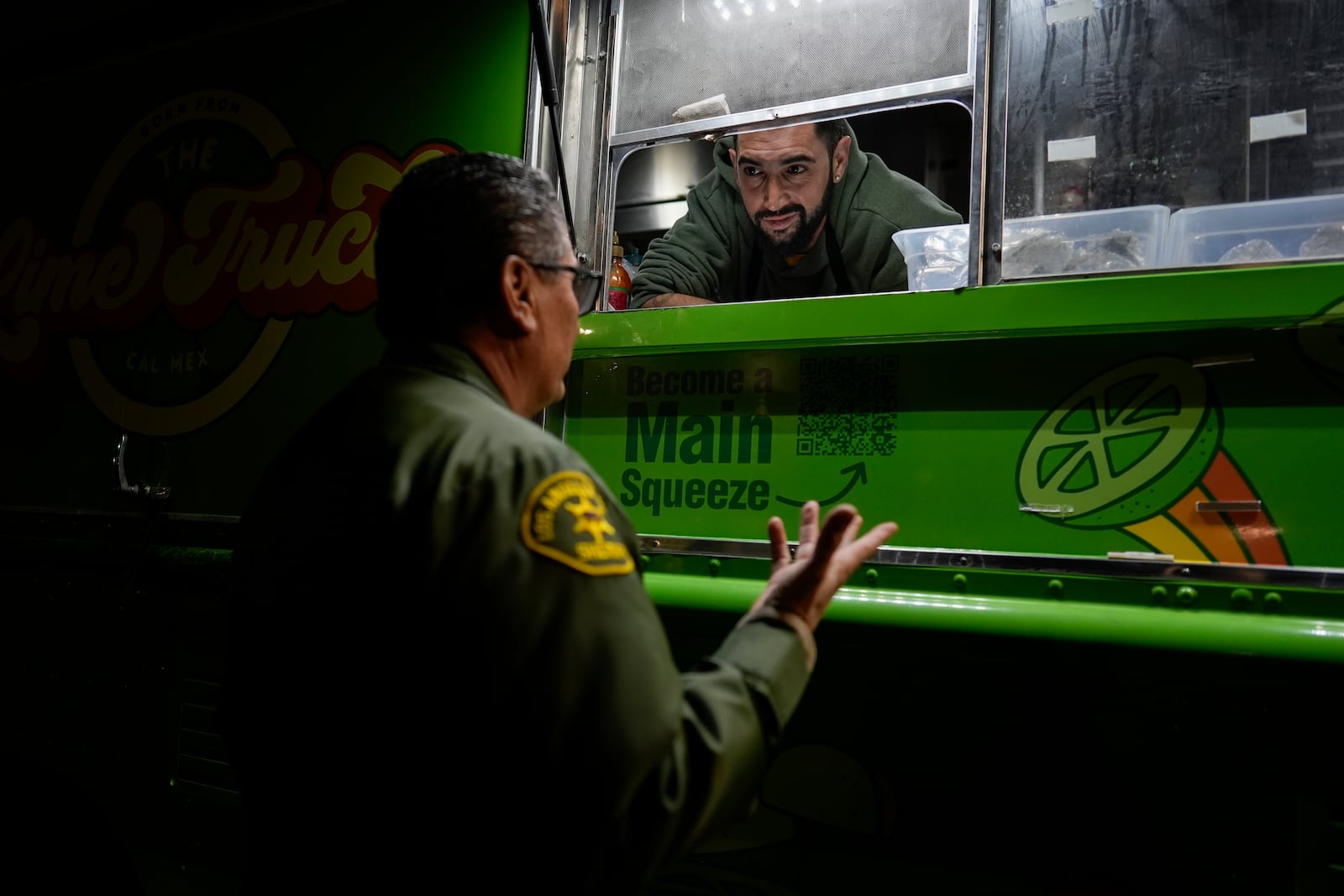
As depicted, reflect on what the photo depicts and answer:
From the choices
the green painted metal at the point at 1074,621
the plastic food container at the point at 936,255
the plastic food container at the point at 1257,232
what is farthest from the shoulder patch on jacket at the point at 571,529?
the plastic food container at the point at 1257,232

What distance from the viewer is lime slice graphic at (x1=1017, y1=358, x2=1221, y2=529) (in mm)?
1618

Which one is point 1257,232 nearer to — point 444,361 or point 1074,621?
point 1074,621

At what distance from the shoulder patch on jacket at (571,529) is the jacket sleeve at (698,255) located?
1.34 metres

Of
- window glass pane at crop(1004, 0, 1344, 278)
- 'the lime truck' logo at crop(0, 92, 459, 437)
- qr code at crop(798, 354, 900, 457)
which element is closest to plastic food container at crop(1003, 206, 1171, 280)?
window glass pane at crop(1004, 0, 1344, 278)

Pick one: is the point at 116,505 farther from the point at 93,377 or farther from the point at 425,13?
the point at 425,13

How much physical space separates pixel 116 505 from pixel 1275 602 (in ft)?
9.74

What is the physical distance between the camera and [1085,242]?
1774 millimetres

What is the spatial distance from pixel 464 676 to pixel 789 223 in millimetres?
1618

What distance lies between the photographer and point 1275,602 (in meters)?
1.52

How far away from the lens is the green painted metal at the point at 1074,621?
4.81ft

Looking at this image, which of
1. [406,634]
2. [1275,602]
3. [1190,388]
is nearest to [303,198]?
[406,634]

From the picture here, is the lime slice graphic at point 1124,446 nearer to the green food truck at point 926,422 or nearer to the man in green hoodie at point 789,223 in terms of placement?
the green food truck at point 926,422

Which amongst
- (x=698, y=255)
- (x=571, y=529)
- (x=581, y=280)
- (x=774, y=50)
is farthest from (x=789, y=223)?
(x=571, y=529)

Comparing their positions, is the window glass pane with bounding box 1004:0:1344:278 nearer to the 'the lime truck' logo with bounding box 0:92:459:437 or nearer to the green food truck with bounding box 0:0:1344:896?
the green food truck with bounding box 0:0:1344:896
